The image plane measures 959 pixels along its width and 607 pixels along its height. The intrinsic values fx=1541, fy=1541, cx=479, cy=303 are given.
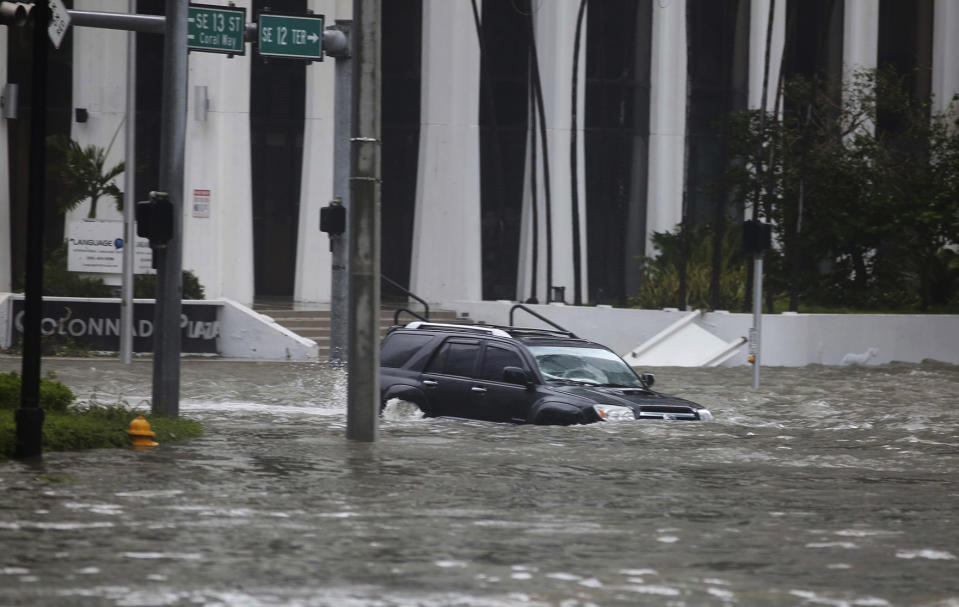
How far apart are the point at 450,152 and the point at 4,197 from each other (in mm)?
10784

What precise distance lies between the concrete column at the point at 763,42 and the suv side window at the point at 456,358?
24.3 metres

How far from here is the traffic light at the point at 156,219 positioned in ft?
55.6

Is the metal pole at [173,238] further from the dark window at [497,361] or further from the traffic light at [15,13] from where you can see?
the dark window at [497,361]

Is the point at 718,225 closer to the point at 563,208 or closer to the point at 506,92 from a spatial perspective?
the point at 563,208

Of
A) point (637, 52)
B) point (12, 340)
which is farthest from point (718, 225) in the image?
point (12, 340)

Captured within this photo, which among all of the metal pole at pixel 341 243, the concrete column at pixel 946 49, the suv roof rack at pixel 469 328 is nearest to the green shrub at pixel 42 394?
the suv roof rack at pixel 469 328

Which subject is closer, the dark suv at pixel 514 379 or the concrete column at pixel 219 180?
the dark suv at pixel 514 379

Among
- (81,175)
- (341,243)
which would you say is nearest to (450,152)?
(81,175)

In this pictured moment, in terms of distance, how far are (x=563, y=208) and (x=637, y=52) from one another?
16.3ft

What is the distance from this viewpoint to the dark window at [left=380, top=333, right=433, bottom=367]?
1844 cm

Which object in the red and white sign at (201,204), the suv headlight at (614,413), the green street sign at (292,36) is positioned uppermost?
the green street sign at (292,36)

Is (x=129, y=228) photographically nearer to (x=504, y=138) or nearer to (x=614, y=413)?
(x=504, y=138)

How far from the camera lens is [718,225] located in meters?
33.1

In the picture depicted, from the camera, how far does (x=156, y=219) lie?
55.8 ft
